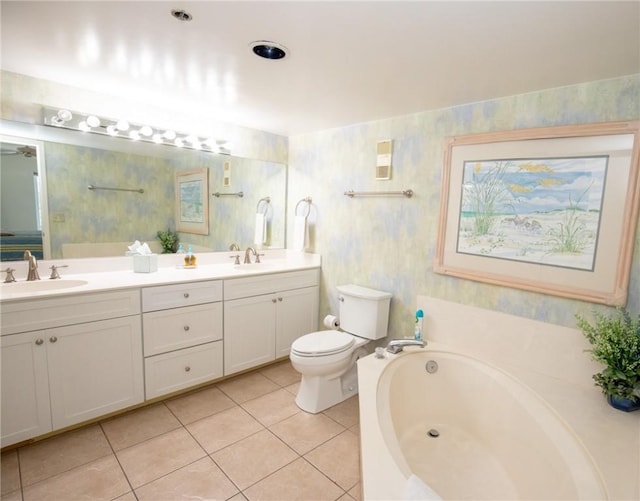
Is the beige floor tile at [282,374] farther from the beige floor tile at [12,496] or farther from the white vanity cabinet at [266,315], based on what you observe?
the beige floor tile at [12,496]

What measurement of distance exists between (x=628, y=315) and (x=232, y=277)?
2.43 m

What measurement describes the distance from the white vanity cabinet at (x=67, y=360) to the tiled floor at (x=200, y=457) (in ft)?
0.55

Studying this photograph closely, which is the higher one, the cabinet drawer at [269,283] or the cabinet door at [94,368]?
the cabinet drawer at [269,283]

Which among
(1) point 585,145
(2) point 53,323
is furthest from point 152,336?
(1) point 585,145

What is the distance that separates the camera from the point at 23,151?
6.82 feet

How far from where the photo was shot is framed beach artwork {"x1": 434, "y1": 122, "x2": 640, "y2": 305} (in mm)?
1688

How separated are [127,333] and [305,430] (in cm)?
132

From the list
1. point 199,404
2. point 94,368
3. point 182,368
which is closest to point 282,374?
point 199,404

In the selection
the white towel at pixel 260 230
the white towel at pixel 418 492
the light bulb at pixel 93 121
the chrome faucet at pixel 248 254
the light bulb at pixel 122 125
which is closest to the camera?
the white towel at pixel 418 492

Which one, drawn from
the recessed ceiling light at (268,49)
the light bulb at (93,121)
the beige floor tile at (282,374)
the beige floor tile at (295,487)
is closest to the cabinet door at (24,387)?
the beige floor tile at (295,487)

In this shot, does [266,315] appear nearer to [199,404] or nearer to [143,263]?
[199,404]

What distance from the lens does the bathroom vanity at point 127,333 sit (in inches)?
71.3

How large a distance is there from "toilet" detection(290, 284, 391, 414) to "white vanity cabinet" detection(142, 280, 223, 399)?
0.68 metres

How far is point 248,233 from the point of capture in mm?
3242
